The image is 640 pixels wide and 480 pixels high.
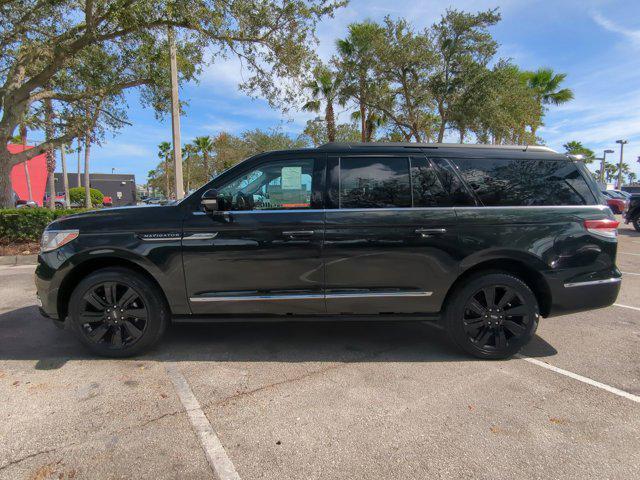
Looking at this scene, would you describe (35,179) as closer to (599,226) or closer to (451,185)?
(451,185)

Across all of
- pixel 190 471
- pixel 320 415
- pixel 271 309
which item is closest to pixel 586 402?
pixel 320 415

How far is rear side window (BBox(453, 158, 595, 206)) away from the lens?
377cm

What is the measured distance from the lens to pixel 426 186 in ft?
12.3

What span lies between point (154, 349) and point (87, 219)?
1.39 metres

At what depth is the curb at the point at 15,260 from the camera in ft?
30.5

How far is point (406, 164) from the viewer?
12.4 feet

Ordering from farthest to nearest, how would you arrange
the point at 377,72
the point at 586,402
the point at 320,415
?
the point at 377,72 < the point at 586,402 < the point at 320,415

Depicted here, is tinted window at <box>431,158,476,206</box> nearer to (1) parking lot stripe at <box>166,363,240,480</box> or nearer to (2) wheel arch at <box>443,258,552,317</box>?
(2) wheel arch at <box>443,258,552,317</box>

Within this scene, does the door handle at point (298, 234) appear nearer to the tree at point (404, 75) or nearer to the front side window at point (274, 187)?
the front side window at point (274, 187)

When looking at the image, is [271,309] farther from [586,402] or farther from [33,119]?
[33,119]

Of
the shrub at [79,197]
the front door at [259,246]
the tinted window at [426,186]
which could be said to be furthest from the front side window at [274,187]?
the shrub at [79,197]

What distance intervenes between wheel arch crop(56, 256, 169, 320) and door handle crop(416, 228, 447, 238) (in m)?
2.37

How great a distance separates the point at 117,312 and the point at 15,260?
25.3 feet

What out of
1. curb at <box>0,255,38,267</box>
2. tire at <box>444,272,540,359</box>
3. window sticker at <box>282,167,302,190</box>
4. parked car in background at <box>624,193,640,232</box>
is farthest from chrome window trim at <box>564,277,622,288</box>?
parked car in background at <box>624,193,640,232</box>
